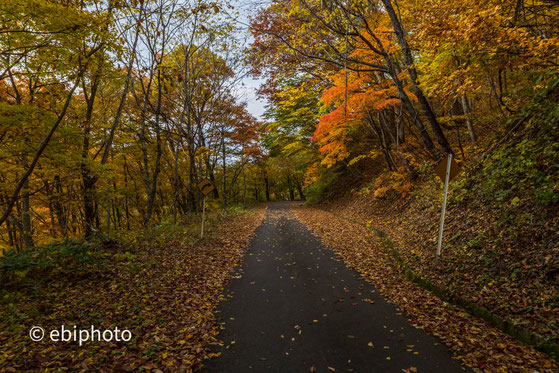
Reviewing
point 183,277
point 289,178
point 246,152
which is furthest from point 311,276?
point 289,178

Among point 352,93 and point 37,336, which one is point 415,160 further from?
point 37,336

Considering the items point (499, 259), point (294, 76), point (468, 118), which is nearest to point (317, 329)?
point (499, 259)

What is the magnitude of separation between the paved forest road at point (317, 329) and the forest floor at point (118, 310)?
1.66ft

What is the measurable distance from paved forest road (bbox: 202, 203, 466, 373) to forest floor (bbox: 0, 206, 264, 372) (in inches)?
19.9

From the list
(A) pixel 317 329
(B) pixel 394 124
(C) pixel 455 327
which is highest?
(B) pixel 394 124

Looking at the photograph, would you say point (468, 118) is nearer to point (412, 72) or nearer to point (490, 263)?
point (412, 72)

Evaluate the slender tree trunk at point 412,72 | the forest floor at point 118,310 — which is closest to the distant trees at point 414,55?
the slender tree trunk at point 412,72

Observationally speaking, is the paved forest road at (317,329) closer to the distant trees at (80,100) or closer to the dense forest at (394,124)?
the dense forest at (394,124)

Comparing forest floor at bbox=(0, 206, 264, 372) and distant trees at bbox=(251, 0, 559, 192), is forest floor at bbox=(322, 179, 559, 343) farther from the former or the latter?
forest floor at bbox=(0, 206, 264, 372)

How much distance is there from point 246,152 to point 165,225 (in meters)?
12.7

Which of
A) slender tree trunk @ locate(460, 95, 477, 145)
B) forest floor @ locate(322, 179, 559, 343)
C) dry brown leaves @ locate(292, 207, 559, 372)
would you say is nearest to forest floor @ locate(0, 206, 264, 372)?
dry brown leaves @ locate(292, 207, 559, 372)

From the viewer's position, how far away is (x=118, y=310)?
4.16 m

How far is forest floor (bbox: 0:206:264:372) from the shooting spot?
3070mm

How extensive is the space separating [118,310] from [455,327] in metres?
5.57
